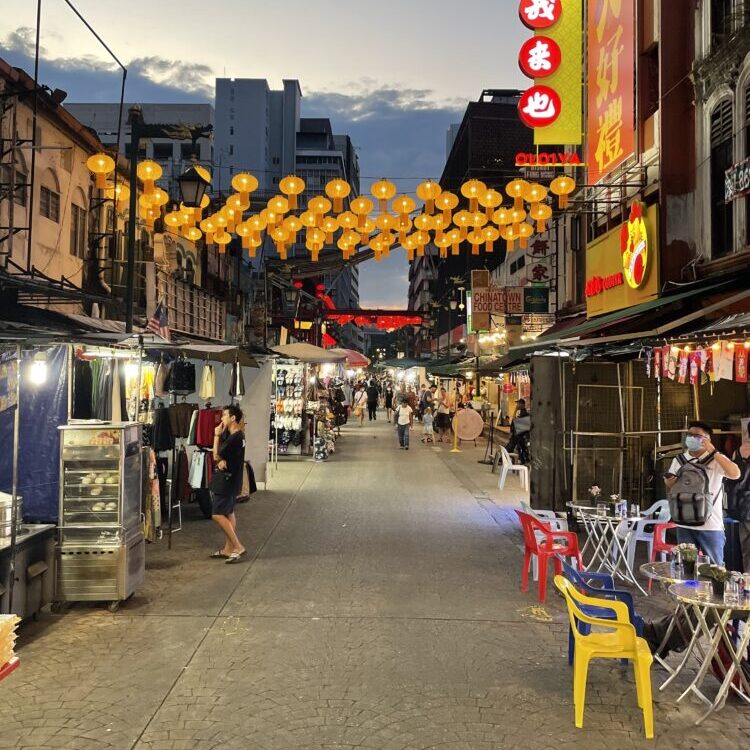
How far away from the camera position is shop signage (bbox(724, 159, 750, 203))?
969 centimetres

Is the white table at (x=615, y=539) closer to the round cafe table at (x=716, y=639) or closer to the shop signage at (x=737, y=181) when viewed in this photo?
the round cafe table at (x=716, y=639)

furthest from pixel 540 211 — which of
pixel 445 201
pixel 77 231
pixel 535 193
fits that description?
pixel 77 231

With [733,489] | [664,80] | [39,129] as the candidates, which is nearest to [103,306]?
[39,129]

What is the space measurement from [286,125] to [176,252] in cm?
6818

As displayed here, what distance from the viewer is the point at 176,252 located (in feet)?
80.3

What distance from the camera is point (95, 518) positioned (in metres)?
6.55

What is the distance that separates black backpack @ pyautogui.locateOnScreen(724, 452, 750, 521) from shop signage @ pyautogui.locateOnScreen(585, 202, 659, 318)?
5.99 meters

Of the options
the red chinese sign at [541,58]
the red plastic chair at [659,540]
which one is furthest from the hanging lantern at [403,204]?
the red plastic chair at [659,540]

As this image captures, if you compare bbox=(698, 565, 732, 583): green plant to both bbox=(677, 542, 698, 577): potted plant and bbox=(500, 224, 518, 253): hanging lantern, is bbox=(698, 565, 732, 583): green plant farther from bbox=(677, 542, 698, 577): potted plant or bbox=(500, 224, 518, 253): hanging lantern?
bbox=(500, 224, 518, 253): hanging lantern

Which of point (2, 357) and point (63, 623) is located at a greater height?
point (2, 357)

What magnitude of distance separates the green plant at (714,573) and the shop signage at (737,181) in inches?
279

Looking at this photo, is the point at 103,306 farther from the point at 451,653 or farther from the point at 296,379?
the point at 451,653

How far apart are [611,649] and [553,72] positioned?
13.4 m

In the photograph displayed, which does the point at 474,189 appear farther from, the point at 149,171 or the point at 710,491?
the point at 710,491
